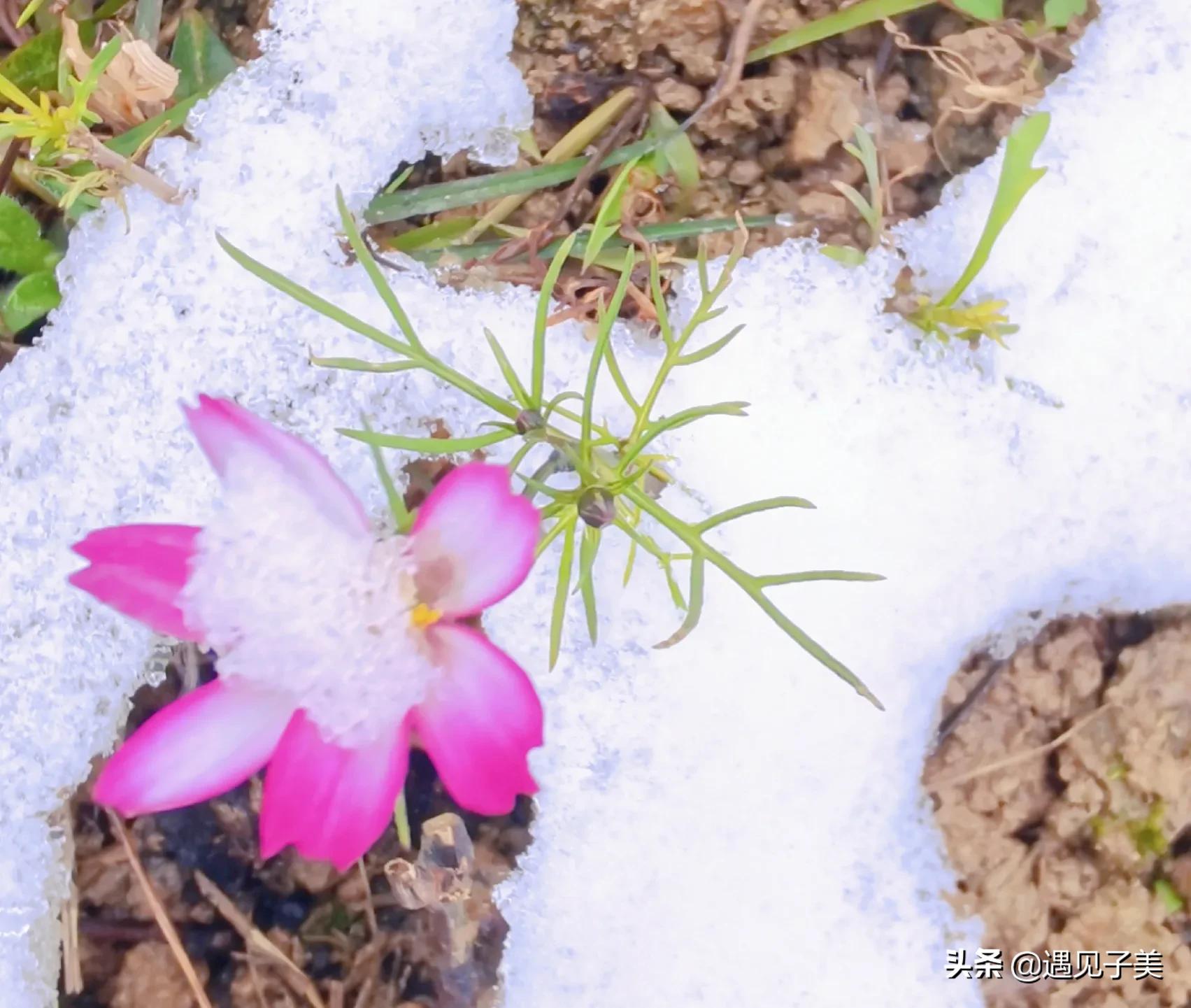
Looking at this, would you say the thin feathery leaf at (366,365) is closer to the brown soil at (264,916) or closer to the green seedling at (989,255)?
the brown soil at (264,916)

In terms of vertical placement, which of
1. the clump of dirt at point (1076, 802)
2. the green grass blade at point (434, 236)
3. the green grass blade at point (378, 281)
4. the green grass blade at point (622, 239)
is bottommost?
the clump of dirt at point (1076, 802)

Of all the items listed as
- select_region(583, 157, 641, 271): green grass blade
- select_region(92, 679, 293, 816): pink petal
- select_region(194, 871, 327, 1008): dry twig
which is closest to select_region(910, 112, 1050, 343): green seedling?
select_region(583, 157, 641, 271): green grass blade

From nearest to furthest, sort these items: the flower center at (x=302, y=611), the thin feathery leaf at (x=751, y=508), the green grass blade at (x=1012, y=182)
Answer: the flower center at (x=302, y=611) → the thin feathery leaf at (x=751, y=508) → the green grass blade at (x=1012, y=182)

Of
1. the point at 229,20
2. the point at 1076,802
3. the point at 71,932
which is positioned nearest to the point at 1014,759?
the point at 1076,802

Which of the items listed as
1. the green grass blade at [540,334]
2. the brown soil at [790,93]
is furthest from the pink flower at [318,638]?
the brown soil at [790,93]

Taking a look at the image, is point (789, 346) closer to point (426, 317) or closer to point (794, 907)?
point (426, 317)

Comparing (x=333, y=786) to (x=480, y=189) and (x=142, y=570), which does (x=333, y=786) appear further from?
(x=480, y=189)
